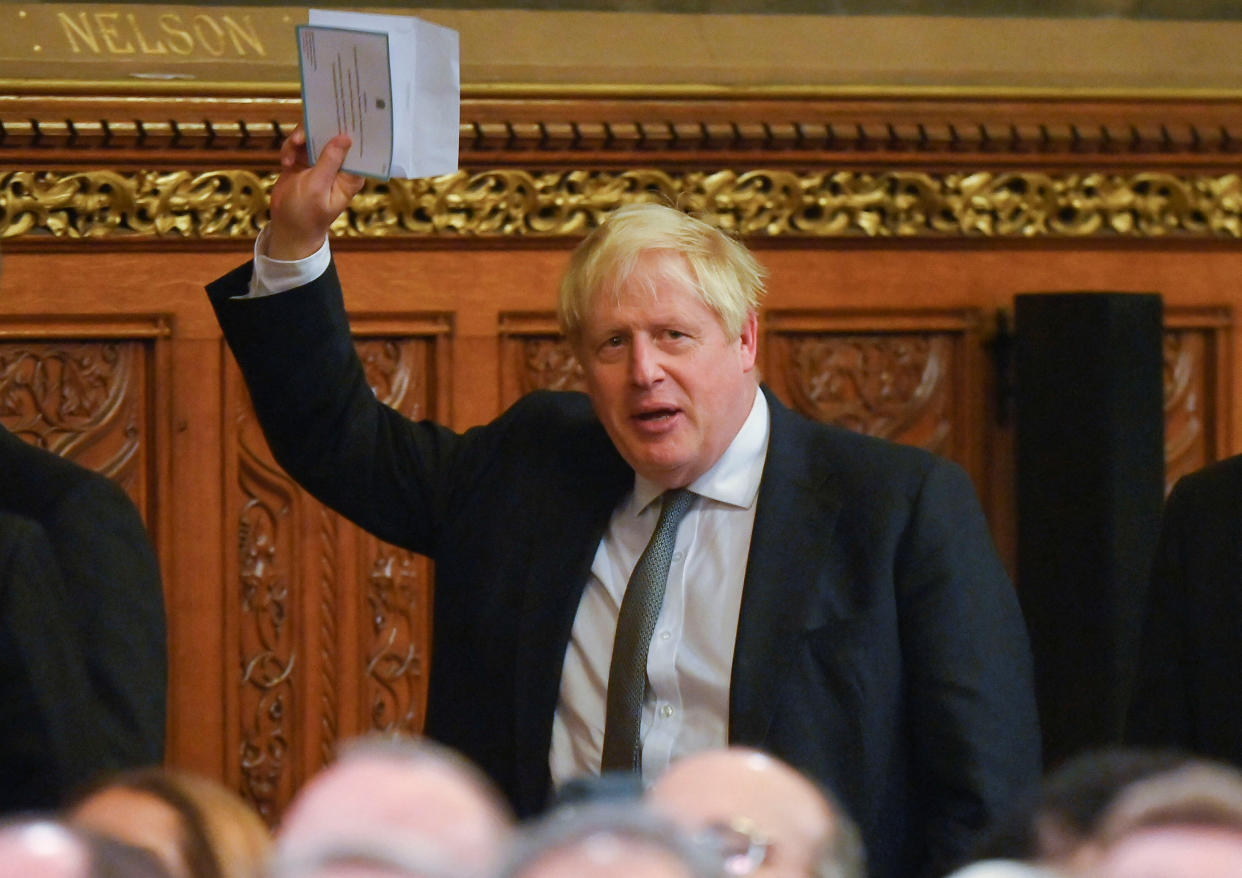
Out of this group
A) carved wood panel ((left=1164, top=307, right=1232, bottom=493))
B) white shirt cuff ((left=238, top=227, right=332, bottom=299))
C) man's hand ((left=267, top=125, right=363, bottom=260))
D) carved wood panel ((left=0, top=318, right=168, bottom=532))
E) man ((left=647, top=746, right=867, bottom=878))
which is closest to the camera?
man ((left=647, top=746, right=867, bottom=878))

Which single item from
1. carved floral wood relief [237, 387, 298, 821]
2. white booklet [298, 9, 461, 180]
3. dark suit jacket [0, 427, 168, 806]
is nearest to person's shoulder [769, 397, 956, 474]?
white booklet [298, 9, 461, 180]

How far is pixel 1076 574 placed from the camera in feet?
10.5

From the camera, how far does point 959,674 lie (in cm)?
195

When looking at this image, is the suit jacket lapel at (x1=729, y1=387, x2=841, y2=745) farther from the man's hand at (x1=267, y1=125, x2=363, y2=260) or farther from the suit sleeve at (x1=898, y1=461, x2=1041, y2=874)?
the man's hand at (x1=267, y1=125, x2=363, y2=260)

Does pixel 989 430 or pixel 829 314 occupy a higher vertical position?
pixel 829 314

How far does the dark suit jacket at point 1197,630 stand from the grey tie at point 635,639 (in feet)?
1.79

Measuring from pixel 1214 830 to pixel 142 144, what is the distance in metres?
2.70

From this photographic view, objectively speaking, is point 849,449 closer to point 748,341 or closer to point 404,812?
point 748,341

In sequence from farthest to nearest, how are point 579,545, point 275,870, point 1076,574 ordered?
point 1076,574, point 579,545, point 275,870

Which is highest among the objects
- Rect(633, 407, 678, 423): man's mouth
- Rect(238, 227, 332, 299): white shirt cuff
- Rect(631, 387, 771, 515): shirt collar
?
Rect(238, 227, 332, 299): white shirt cuff

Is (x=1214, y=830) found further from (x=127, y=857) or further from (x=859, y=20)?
(x=859, y=20)

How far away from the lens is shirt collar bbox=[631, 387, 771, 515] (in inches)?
83.9

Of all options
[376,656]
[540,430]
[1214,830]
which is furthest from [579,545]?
[1214,830]

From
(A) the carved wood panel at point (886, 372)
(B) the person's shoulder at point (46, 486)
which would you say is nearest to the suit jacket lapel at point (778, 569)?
(B) the person's shoulder at point (46, 486)
